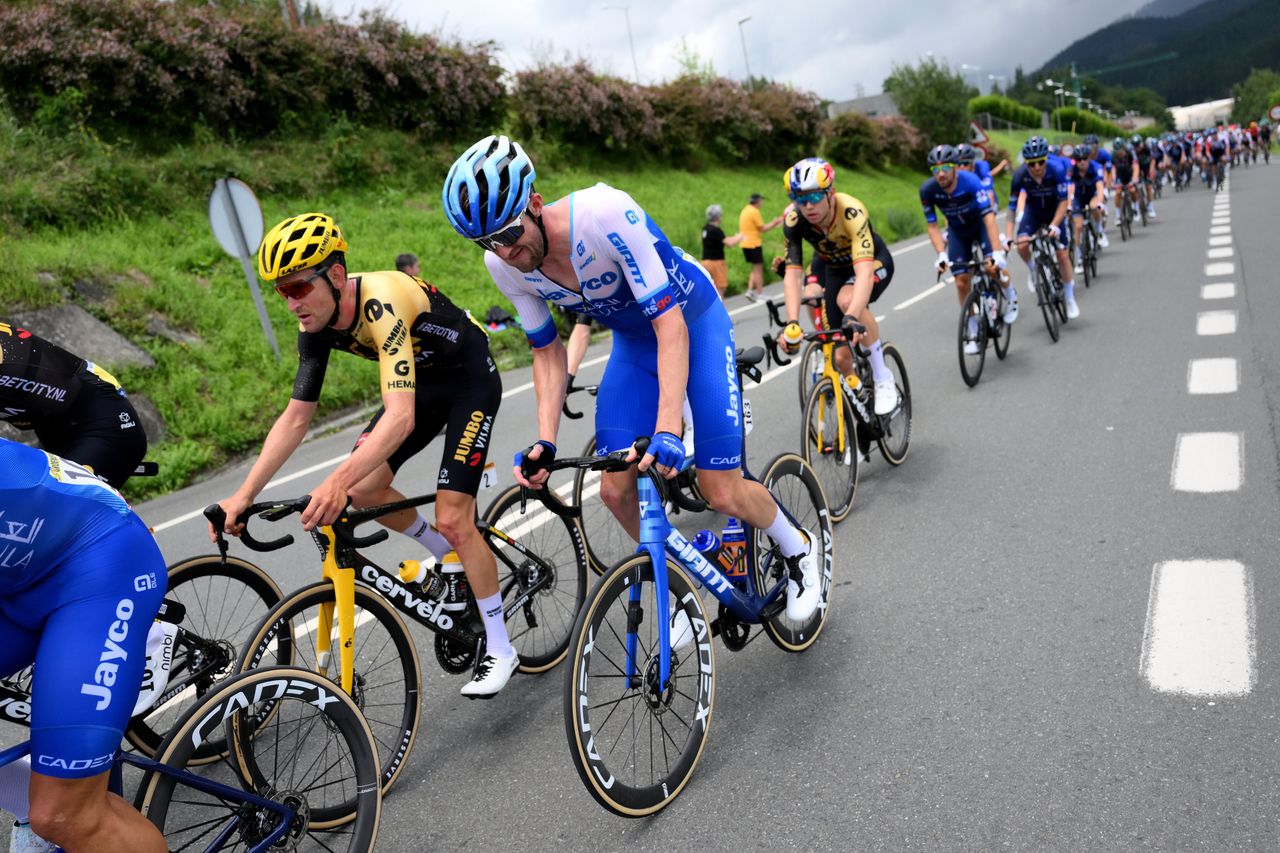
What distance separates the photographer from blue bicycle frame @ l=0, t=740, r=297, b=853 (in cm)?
251

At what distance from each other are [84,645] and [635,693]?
66.1 inches

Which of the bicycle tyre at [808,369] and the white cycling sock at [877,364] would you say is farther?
the bicycle tyre at [808,369]

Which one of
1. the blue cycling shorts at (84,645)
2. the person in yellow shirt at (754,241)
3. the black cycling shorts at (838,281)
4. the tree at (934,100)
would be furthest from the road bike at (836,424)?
the tree at (934,100)

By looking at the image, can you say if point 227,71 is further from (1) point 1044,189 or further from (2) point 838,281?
(2) point 838,281

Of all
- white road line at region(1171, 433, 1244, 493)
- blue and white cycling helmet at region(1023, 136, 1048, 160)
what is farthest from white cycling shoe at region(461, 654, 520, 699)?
blue and white cycling helmet at region(1023, 136, 1048, 160)

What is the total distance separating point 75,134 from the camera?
17375 mm

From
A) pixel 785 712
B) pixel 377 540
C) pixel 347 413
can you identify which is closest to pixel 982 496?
pixel 785 712

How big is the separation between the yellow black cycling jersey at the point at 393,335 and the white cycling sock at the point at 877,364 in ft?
10.6

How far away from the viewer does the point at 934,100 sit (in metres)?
49.7

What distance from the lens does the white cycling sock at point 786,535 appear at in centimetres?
396

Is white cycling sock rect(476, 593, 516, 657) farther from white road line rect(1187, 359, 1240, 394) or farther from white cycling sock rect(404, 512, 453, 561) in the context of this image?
white road line rect(1187, 359, 1240, 394)

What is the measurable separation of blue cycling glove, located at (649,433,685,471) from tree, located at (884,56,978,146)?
165 ft

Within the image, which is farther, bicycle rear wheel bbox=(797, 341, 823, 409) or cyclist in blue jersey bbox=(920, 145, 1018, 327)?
cyclist in blue jersey bbox=(920, 145, 1018, 327)

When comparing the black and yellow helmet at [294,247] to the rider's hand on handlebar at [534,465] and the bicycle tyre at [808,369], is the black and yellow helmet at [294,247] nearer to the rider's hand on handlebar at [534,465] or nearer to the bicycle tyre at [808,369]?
the rider's hand on handlebar at [534,465]
